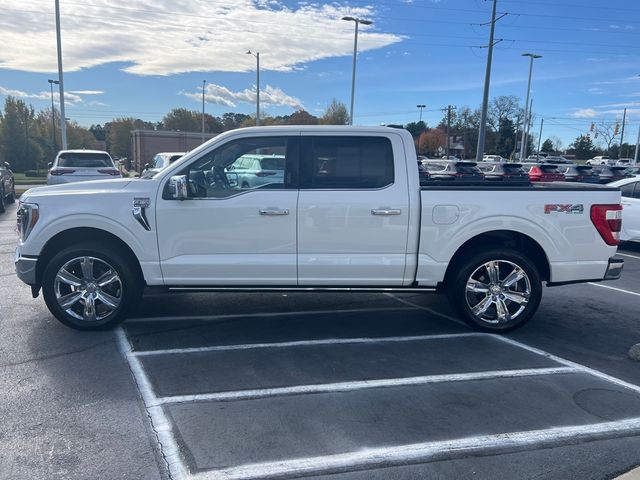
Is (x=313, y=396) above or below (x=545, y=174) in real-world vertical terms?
below

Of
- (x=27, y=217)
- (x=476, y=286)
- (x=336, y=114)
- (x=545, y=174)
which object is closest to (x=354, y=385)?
(x=476, y=286)

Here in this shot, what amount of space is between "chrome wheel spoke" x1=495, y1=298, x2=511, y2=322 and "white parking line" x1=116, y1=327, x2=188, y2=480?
11.6ft

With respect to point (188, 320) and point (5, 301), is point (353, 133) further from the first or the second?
point (5, 301)

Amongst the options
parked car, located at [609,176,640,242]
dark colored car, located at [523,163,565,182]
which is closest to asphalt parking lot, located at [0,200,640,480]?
parked car, located at [609,176,640,242]

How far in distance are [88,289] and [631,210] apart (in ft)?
34.3

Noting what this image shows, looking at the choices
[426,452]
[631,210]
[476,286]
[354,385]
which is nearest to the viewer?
[426,452]

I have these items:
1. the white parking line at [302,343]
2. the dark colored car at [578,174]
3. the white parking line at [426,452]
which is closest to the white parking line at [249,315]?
the white parking line at [302,343]

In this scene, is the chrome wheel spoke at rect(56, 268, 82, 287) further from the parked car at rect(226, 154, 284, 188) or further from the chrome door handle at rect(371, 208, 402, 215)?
the chrome door handle at rect(371, 208, 402, 215)

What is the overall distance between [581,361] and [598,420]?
1.27m

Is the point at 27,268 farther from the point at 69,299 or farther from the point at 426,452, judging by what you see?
the point at 426,452

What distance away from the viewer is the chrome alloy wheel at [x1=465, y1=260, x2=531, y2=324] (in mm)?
5539

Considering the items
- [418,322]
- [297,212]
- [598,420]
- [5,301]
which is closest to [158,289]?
[297,212]

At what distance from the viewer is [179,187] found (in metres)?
5.08

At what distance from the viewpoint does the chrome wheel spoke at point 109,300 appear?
5367 millimetres
